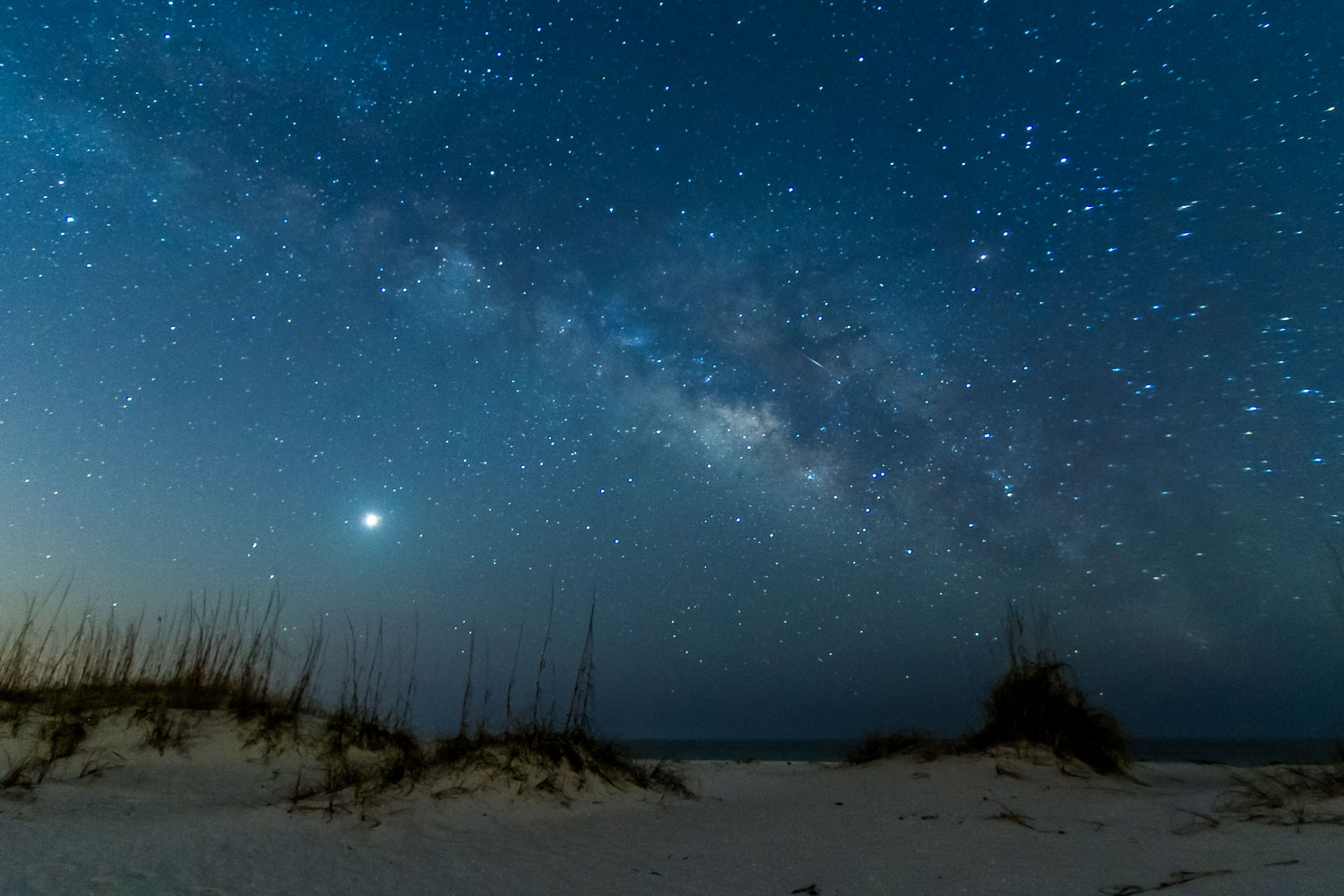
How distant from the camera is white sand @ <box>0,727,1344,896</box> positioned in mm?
2936

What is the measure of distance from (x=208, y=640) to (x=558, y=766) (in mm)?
4018

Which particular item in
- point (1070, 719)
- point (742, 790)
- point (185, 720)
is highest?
point (1070, 719)

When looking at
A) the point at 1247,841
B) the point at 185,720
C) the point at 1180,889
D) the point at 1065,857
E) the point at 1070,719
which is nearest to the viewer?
the point at 1180,889

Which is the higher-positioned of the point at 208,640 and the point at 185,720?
the point at 208,640

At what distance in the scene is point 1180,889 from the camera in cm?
247

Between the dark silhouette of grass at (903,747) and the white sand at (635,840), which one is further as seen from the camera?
the dark silhouette of grass at (903,747)

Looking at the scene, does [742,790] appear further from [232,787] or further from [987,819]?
[232,787]

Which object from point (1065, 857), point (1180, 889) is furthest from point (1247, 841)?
point (1180, 889)

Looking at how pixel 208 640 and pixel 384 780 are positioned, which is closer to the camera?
pixel 384 780

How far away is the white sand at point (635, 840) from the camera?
2.94 m

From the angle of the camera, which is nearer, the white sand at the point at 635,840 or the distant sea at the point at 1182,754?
the white sand at the point at 635,840

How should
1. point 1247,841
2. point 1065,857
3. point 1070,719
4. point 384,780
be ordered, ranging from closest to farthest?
point 1247,841 → point 1065,857 → point 384,780 → point 1070,719

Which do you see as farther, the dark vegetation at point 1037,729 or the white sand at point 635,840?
the dark vegetation at point 1037,729

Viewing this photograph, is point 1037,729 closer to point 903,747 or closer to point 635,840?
point 903,747
